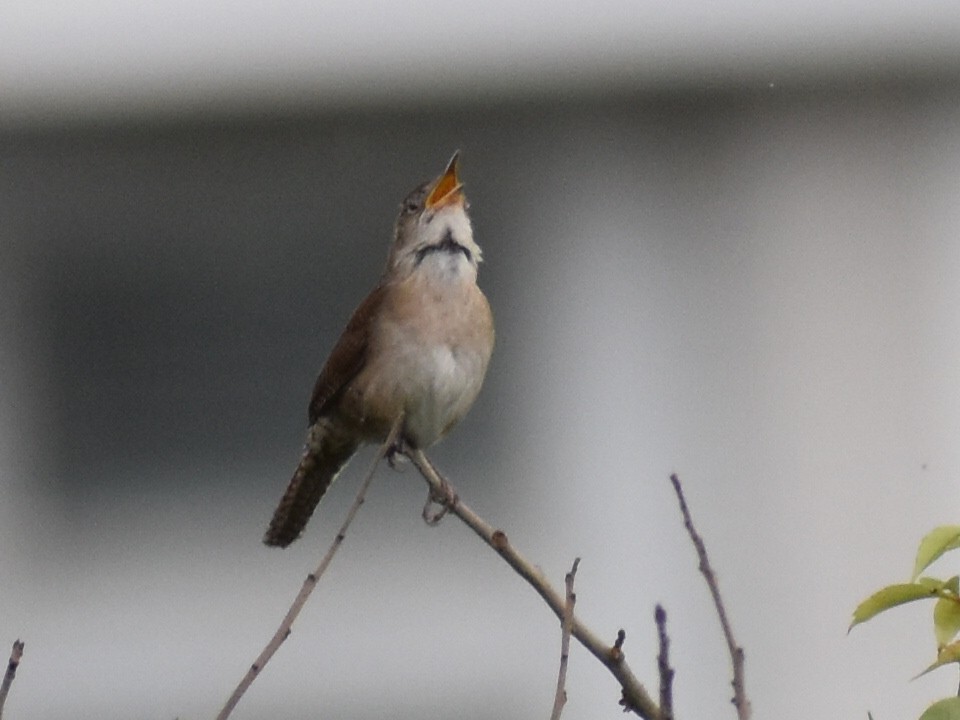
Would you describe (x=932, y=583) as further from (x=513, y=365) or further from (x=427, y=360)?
(x=513, y=365)

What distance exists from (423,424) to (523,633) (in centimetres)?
534

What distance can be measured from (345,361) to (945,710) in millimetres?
2767

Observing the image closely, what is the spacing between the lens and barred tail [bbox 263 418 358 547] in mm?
4945

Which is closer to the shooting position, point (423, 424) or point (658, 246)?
point (423, 424)

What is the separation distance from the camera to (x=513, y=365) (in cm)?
1009

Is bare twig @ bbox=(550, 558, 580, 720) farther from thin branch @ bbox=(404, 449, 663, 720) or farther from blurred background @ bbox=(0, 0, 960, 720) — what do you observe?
blurred background @ bbox=(0, 0, 960, 720)

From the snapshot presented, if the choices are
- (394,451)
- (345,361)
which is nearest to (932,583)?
(394,451)

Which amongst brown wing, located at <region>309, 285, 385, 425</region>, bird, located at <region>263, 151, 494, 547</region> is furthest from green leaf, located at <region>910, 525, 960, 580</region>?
brown wing, located at <region>309, 285, 385, 425</region>

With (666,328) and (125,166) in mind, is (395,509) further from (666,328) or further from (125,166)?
(125,166)

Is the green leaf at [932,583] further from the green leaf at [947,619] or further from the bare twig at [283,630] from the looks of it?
the bare twig at [283,630]

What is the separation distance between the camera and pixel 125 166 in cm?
1034

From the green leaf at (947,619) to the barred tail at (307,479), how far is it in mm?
2556

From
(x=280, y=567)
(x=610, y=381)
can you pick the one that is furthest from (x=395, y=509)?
(x=610, y=381)

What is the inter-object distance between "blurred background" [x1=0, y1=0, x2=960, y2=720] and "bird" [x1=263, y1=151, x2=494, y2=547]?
15.1ft
